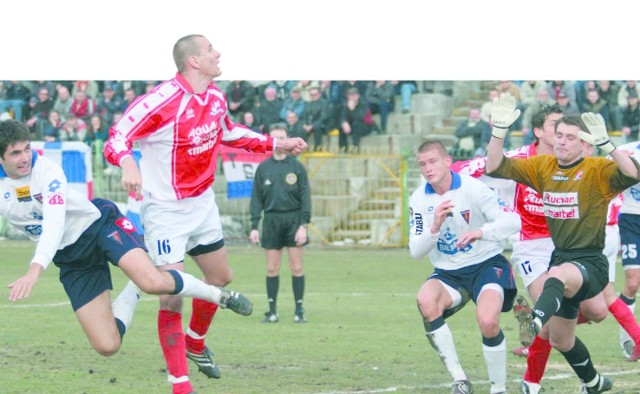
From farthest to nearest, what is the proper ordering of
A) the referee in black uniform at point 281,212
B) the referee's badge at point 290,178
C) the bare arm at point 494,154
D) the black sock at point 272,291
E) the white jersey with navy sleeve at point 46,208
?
the referee's badge at point 290,178 < the referee in black uniform at point 281,212 < the black sock at point 272,291 < the bare arm at point 494,154 < the white jersey with navy sleeve at point 46,208

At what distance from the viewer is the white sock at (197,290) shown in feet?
29.2

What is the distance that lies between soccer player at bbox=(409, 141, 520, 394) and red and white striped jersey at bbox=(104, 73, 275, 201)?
5.80ft

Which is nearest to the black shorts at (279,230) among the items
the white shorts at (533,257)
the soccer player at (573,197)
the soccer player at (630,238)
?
the soccer player at (630,238)

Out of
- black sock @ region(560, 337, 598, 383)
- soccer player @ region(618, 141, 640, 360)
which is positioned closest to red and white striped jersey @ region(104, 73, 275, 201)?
black sock @ region(560, 337, 598, 383)

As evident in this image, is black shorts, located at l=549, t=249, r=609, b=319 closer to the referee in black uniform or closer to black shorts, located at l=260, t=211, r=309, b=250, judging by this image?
the referee in black uniform

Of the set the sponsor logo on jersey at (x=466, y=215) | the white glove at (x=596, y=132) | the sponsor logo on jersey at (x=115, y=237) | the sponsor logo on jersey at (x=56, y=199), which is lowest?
the sponsor logo on jersey at (x=115, y=237)

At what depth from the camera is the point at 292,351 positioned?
11.5 meters

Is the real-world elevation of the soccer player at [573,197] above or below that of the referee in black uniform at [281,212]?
above

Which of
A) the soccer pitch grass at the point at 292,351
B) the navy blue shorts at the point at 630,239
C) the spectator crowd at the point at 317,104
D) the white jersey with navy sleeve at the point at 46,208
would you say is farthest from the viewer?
the spectator crowd at the point at 317,104

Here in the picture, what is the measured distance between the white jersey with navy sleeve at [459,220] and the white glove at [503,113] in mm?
726

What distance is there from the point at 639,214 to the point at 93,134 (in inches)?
672

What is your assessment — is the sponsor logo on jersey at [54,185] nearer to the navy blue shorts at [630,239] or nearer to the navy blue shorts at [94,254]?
the navy blue shorts at [94,254]

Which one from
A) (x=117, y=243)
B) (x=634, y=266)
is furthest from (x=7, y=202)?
(x=634, y=266)

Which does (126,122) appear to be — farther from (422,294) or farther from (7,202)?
(422,294)
